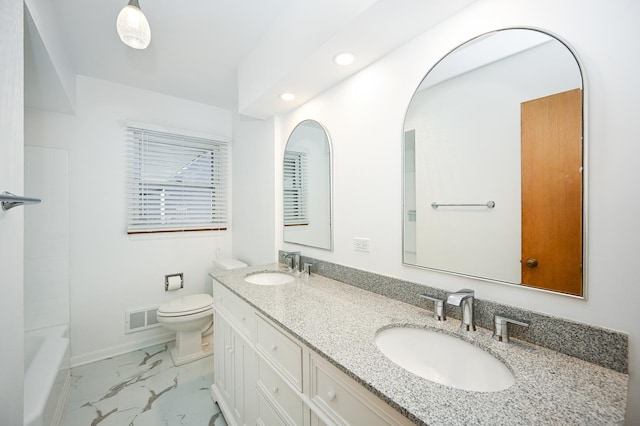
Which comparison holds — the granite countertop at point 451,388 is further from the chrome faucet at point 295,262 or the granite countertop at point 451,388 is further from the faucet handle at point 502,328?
the chrome faucet at point 295,262

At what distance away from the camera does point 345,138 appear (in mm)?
1608

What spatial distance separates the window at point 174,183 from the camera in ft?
8.13

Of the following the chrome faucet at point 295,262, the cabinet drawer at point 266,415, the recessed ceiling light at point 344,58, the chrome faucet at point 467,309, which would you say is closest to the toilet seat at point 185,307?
the chrome faucet at point 295,262

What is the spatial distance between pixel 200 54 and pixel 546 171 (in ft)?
7.41

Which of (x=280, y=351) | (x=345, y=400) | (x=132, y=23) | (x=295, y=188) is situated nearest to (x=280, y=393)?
(x=280, y=351)

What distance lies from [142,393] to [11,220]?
168 cm

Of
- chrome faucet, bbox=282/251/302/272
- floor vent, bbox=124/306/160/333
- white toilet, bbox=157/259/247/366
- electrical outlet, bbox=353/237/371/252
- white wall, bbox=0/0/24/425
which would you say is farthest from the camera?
floor vent, bbox=124/306/160/333

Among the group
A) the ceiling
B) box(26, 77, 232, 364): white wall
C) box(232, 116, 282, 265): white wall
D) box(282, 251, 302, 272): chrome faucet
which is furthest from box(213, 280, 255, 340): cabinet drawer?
the ceiling

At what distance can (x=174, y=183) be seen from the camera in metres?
2.68

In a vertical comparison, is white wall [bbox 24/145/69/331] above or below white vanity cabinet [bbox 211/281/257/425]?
above

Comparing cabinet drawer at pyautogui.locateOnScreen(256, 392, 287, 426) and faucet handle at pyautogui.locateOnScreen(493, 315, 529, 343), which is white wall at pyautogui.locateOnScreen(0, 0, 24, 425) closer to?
cabinet drawer at pyautogui.locateOnScreen(256, 392, 287, 426)

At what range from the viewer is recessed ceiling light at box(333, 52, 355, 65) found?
1.34 meters

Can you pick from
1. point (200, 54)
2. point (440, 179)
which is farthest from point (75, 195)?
point (440, 179)

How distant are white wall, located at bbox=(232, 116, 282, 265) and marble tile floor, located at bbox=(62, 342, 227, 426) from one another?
3.50ft
